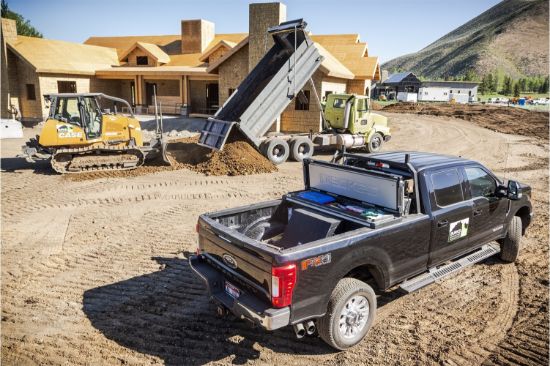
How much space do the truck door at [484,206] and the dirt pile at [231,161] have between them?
28.1 feet

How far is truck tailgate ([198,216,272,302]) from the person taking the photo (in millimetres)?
3973

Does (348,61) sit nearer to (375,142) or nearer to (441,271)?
(375,142)

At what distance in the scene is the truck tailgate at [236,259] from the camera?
397 centimetres

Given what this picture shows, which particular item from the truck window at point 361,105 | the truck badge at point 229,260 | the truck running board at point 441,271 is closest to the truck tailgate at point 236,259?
the truck badge at point 229,260

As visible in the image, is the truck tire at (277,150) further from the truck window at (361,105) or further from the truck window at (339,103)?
the truck window at (361,105)

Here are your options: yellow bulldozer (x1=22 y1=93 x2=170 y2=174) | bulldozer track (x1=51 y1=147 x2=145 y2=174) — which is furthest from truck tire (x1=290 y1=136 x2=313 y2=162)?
bulldozer track (x1=51 y1=147 x2=145 y2=174)

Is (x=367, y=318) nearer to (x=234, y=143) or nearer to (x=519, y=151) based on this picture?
(x=234, y=143)

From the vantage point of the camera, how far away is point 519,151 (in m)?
18.7

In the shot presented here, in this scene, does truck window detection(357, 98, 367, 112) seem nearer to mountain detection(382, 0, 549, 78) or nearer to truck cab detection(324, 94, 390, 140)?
truck cab detection(324, 94, 390, 140)

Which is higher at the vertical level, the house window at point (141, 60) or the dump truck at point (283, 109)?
the house window at point (141, 60)

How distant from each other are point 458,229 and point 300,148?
11.1 metres

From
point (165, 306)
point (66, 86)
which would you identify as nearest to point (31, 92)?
point (66, 86)

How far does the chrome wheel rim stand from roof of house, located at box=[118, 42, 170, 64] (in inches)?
1099

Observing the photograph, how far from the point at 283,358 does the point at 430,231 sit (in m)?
2.48
